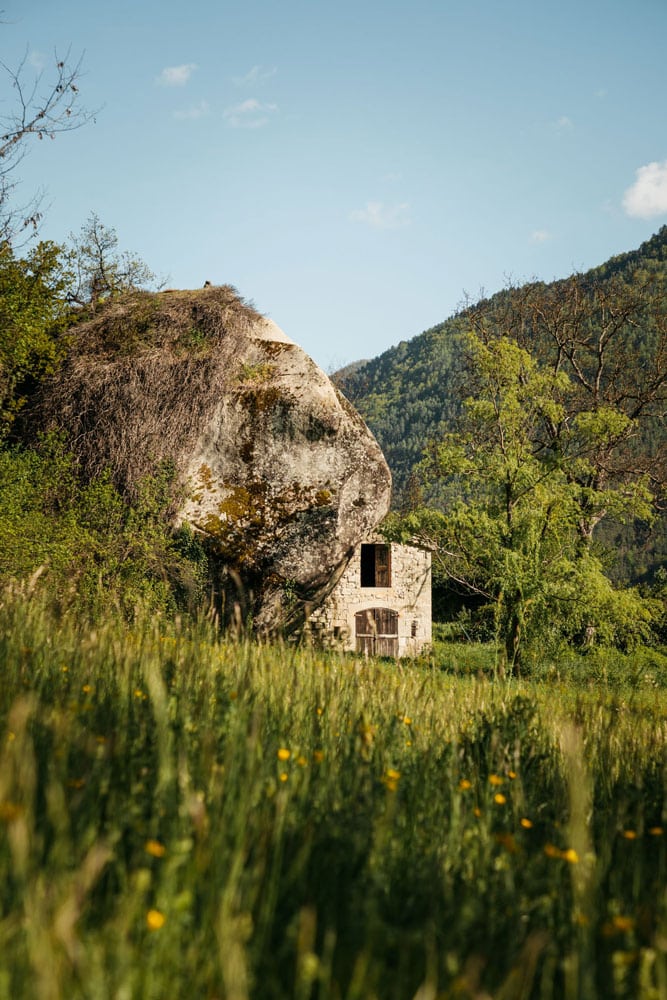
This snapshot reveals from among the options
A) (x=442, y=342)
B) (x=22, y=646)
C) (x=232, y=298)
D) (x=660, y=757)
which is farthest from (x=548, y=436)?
(x=442, y=342)

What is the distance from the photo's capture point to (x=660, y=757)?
4695mm

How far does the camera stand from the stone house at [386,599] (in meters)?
23.9

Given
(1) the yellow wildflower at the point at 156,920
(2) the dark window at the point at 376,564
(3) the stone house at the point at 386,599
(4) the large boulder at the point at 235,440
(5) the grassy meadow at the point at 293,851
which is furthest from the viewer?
(2) the dark window at the point at 376,564

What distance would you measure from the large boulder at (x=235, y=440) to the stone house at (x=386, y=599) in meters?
9.04

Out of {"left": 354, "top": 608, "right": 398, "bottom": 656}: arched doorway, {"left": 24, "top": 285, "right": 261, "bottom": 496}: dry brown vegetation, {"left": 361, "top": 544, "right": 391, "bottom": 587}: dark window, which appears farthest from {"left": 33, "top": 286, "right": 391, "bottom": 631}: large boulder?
{"left": 361, "top": 544, "right": 391, "bottom": 587}: dark window

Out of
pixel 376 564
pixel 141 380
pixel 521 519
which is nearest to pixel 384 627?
pixel 376 564

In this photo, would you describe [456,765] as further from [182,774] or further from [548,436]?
[548,436]

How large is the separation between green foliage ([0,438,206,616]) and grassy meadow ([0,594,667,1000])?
25.1ft

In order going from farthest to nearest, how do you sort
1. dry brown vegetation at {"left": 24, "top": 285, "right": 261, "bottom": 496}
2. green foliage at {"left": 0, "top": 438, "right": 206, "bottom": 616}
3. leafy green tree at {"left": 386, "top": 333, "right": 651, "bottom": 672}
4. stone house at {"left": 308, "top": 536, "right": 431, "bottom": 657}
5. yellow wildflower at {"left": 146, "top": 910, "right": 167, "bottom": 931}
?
stone house at {"left": 308, "top": 536, "right": 431, "bottom": 657}, leafy green tree at {"left": 386, "top": 333, "right": 651, "bottom": 672}, dry brown vegetation at {"left": 24, "top": 285, "right": 261, "bottom": 496}, green foliage at {"left": 0, "top": 438, "right": 206, "bottom": 616}, yellow wildflower at {"left": 146, "top": 910, "right": 167, "bottom": 931}

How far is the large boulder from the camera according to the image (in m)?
13.6

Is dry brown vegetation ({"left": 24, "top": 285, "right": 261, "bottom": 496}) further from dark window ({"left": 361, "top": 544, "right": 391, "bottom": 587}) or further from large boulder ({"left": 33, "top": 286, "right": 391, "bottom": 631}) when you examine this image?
dark window ({"left": 361, "top": 544, "right": 391, "bottom": 587})

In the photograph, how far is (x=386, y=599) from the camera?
976 inches

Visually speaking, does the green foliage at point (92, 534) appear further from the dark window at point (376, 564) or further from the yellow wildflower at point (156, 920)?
the dark window at point (376, 564)

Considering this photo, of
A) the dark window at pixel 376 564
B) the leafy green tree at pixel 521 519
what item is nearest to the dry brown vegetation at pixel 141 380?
the leafy green tree at pixel 521 519
